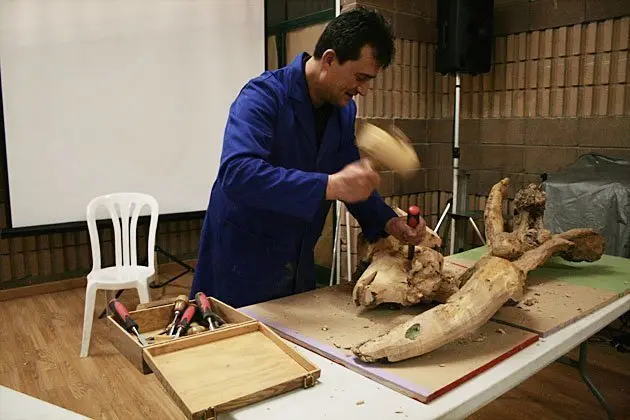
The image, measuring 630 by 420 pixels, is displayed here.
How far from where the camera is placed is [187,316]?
124 cm

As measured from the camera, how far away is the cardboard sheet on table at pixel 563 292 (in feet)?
4.45

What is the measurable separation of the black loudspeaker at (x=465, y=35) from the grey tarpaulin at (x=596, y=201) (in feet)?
3.30

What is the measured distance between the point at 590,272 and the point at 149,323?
1.51m

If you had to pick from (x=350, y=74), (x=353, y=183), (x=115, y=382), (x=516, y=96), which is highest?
(x=516, y=96)

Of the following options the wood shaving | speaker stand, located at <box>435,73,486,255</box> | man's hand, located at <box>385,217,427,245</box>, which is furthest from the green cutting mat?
speaker stand, located at <box>435,73,486,255</box>

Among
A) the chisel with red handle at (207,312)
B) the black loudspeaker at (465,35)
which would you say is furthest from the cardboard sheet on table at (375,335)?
the black loudspeaker at (465,35)

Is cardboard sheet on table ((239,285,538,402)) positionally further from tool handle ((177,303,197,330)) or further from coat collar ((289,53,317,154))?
coat collar ((289,53,317,154))

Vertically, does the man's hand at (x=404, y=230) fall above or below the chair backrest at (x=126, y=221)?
above

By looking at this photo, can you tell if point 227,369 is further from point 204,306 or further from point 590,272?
point 590,272

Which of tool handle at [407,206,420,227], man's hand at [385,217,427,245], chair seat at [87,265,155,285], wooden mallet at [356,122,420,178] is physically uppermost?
wooden mallet at [356,122,420,178]

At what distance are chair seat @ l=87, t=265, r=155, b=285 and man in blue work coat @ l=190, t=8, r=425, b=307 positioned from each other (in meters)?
1.42

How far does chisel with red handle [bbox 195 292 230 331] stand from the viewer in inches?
49.0

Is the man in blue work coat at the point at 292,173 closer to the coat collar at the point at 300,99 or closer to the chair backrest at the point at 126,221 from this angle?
the coat collar at the point at 300,99

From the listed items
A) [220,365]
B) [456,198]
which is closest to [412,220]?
[220,365]
